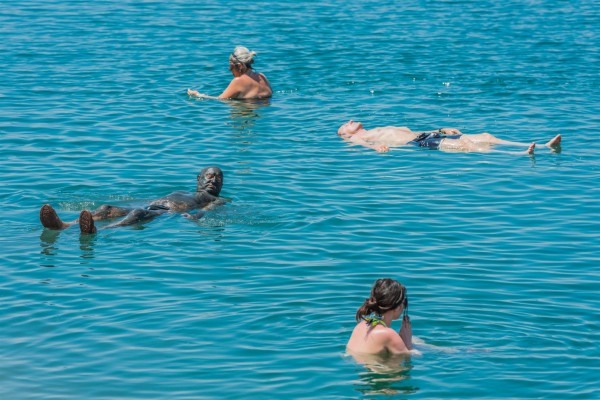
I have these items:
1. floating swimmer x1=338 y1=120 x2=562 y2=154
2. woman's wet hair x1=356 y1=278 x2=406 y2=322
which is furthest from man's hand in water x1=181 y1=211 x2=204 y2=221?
woman's wet hair x1=356 y1=278 x2=406 y2=322

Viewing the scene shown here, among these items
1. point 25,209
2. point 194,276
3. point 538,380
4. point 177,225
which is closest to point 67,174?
point 25,209

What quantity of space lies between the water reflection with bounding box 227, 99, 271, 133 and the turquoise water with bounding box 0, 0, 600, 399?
8 centimetres

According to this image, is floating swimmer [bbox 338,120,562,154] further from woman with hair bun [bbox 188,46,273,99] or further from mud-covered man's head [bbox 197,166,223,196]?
mud-covered man's head [bbox 197,166,223,196]

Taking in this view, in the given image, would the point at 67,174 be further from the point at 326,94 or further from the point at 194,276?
the point at 326,94

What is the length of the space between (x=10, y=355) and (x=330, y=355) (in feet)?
11.0

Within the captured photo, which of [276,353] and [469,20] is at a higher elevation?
[469,20]

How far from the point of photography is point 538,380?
34.4ft

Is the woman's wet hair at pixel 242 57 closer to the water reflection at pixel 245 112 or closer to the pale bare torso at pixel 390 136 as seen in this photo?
the water reflection at pixel 245 112

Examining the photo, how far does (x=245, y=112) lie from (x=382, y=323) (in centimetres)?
1338

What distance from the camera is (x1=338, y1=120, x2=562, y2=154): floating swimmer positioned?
2012cm

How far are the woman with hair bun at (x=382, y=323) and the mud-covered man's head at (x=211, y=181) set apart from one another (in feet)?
20.0

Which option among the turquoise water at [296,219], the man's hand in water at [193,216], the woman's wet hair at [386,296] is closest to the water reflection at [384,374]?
the turquoise water at [296,219]

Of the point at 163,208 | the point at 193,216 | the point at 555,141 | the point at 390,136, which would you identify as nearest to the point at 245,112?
the point at 390,136

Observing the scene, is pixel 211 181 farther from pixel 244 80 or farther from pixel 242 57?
pixel 242 57
